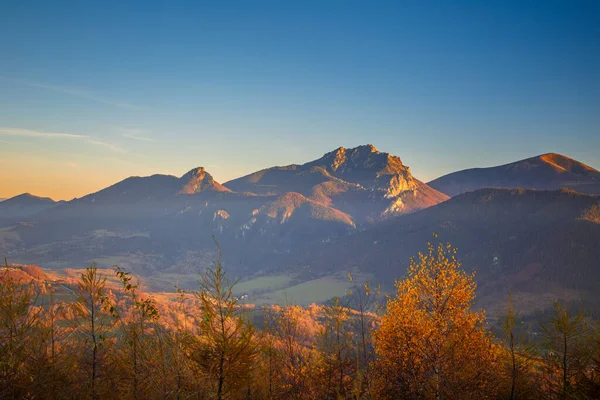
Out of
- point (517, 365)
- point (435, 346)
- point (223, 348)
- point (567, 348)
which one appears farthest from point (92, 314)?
point (567, 348)

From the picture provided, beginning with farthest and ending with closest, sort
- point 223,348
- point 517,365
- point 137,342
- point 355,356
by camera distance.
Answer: point 517,365, point 355,356, point 137,342, point 223,348

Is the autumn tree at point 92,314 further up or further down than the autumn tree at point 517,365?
further up

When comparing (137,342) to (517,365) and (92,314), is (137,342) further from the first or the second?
(517,365)

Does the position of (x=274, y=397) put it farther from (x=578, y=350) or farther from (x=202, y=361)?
(x=578, y=350)

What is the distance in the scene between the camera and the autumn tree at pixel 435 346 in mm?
27609

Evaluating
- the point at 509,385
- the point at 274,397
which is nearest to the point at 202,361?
the point at 274,397

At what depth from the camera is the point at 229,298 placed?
53.1 feet

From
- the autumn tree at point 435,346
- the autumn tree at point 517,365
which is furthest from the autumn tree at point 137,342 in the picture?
the autumn tree at point 517,365

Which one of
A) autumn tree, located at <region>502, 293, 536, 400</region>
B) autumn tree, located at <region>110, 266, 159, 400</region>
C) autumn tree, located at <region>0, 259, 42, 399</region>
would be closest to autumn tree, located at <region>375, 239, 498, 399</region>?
autumn tree, located at <region>502, 293, 536, 400</region>

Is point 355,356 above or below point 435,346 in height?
below

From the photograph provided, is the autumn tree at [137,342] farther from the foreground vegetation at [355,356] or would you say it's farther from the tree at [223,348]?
the tree at [223,348]

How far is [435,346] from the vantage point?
2880cm

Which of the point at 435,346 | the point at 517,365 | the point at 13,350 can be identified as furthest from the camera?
the point at 517,365

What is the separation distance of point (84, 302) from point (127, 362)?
4200 mm
